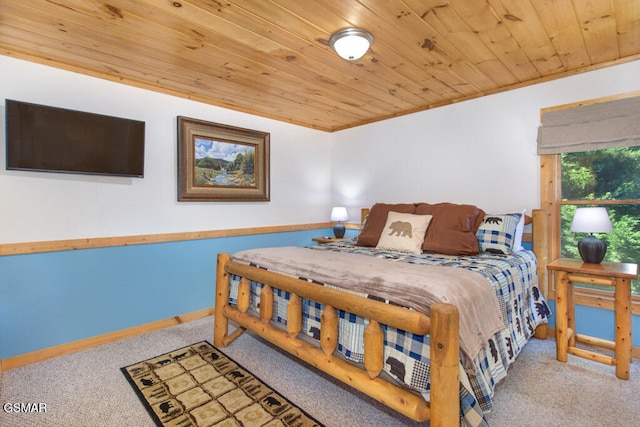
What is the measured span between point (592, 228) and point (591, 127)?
821 millimetres

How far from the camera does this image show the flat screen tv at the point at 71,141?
215cm

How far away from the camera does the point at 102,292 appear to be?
2.57 m

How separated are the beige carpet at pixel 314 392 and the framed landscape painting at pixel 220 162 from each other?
1.47 meters

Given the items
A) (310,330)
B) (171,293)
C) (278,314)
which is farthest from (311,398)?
(171,293)

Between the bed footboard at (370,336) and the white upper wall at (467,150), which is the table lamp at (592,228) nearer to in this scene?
the white upper wall at (467,150)

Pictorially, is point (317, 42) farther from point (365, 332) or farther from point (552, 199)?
point (552, 199)

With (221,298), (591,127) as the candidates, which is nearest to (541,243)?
(591,127)

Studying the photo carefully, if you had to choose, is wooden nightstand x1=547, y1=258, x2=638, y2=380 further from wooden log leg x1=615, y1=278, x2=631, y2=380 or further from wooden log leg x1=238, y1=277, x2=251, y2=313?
wooden log leg x1=238, y1=277, x2=251, y2=313

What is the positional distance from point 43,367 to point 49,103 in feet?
6.07

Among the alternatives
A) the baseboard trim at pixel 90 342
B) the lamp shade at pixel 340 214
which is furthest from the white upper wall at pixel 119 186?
the baseboard trim at pixel 90 342

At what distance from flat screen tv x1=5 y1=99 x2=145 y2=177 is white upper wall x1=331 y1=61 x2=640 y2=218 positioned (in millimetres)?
2445

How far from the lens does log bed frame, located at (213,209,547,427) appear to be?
1207 millimetres

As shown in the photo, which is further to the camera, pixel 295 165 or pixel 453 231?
pixel 295 165

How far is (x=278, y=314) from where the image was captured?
2.06 meters
